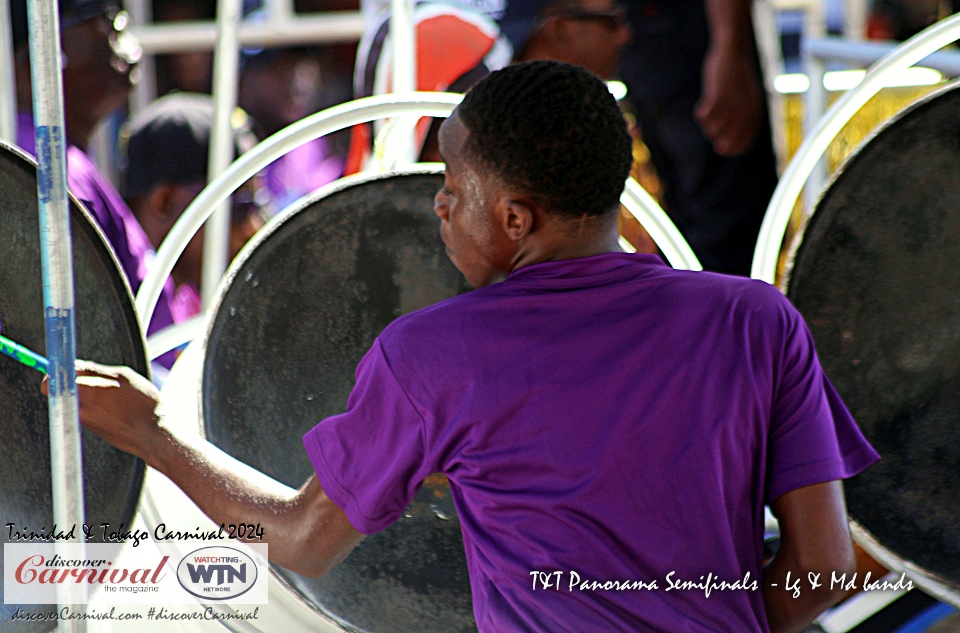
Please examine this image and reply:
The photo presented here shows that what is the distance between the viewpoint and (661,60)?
2547 mm

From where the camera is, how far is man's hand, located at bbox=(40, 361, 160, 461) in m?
0.94

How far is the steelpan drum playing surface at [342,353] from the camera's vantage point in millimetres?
1272

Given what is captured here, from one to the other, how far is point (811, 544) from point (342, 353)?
0.68m

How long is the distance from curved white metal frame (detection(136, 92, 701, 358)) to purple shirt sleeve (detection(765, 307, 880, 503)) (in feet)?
1.40

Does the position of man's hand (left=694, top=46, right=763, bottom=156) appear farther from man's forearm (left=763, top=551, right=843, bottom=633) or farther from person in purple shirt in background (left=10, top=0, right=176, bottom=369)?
man's forearm (left=763, top=551, right=843, bottom=633)

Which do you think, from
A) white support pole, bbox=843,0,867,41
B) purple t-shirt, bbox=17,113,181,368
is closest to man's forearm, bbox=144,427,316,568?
purple t-shirt, bbox=17,113,181,368

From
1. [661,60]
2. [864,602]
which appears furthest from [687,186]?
[864,602]

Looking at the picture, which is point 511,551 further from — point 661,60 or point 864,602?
point 661,60

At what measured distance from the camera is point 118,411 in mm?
950

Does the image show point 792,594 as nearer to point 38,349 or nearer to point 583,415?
point 583,415

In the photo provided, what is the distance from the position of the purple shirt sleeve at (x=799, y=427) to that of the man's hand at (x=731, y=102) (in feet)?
4.84

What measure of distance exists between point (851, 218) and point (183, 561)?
3.21ft

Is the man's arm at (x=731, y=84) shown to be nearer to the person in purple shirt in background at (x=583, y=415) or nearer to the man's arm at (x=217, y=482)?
the person in purple shirt in background at (x=583, y=415)

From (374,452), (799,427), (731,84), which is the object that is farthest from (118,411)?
(731,84)
